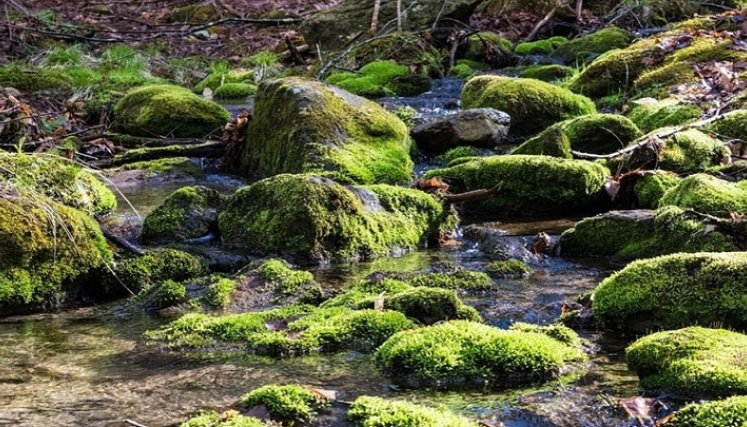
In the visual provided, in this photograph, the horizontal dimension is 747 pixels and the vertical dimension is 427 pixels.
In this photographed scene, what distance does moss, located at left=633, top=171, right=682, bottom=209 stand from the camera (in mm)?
7324

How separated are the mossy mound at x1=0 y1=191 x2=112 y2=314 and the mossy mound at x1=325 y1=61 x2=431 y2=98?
868cm

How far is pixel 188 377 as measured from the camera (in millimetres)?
3793

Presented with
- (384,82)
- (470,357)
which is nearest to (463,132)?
(384,82)

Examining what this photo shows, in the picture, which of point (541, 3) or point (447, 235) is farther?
point (541, 3)

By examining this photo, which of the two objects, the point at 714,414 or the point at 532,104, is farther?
the point at 532,104

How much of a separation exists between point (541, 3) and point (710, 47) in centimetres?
721

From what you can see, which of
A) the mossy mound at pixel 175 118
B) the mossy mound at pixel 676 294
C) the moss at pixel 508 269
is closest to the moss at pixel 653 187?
the moss at pixel 508 269

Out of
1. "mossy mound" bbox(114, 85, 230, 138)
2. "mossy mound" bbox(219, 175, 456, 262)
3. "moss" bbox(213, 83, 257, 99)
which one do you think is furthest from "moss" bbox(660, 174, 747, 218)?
"moss" bbox(213, 83, 257, 99)

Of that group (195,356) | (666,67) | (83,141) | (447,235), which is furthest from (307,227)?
(666,67)

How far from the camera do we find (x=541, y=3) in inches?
749

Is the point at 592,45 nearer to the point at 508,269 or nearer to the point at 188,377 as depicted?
the point at 508,269

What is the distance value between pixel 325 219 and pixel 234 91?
32.7ft

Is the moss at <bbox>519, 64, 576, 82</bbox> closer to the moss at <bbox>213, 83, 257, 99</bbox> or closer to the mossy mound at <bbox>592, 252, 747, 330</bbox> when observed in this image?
the moss at <bbox>213, 83, 257, 99</bbox>

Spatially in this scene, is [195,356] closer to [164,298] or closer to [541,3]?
[164,298]
